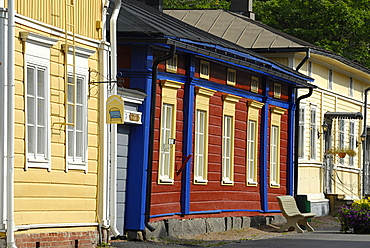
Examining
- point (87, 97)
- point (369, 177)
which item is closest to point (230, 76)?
point (87, 97)

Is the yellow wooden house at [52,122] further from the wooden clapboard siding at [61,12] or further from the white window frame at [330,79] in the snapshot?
the white window frame at [330,79]

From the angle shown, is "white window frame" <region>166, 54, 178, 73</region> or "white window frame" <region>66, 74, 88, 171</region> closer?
"white window frame" <region>66, 74, 88, 171</region>

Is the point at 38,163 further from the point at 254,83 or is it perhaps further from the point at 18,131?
the point at 254,83

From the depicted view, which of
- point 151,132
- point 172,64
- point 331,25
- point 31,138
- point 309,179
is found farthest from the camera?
point 331,25

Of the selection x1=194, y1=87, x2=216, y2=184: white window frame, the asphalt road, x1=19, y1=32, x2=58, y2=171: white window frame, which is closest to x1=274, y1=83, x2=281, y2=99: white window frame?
x1=194, y1=87, x2=216, y2=184: white window frame

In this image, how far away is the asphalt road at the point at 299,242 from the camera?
16788 millimetres

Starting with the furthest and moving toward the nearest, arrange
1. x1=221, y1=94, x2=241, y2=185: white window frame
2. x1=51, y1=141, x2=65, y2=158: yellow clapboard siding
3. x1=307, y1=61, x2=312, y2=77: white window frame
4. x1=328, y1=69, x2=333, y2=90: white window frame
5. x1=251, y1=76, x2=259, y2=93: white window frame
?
1. x1=328, y1=69, x2=333, y2=90: white window frame
2. x1=307, y1=61, x2=312, y2=77: white window frame
3. x1=251, y1=76, x2=259, y2=93: white window frame
4. x1=221, y1=94, x2=241, y2=185: white window frame
5. x1=51, y1=141, x2=65, y2=158: yellow clapboard siding

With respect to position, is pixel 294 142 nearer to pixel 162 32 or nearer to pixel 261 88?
pixel 261 88

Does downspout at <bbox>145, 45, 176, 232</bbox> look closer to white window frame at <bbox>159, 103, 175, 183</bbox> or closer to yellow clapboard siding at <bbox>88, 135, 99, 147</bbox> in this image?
white window frame at <bbox>159, 103, 175, 183</bbox>

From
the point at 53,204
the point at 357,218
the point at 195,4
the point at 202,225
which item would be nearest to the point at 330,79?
the point at 357,218

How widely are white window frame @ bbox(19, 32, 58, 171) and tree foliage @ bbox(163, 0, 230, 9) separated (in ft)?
115

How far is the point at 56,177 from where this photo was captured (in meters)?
14.5

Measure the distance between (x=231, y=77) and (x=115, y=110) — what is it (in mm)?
6732

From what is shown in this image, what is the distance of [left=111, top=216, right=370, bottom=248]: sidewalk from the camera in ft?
57.3
